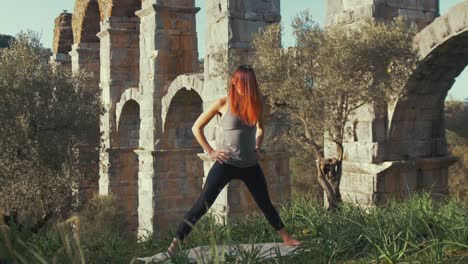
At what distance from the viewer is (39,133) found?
39.0 ft

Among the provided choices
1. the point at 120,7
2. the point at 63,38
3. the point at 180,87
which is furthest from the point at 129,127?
the point at 63,38

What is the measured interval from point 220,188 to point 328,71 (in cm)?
380

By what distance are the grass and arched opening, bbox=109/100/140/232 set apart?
457 inches

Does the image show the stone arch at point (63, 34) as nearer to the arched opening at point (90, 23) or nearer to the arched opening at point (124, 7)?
the arched opening at point (90, 23)

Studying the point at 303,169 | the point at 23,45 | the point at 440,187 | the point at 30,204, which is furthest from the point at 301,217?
the point at 303,169

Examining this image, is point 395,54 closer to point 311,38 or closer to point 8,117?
point 311,38

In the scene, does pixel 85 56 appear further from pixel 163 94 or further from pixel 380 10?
pixel 380 10

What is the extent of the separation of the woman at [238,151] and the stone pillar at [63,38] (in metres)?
20.4

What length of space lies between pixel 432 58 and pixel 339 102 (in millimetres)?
1617

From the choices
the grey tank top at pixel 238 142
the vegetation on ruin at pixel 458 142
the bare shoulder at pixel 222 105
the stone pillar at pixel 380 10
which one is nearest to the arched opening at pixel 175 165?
the stone pillar at pixel 380 10

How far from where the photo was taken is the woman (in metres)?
4.39

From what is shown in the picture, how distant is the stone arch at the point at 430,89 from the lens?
790cm

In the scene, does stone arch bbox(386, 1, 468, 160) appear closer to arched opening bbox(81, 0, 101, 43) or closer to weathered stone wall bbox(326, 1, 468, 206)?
weathered stone wall bbox(326, 1, 468, 206)

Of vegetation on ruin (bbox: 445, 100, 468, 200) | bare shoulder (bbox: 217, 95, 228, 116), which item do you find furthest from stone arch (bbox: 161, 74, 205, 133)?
vegetation on ruin (bbox: 445, 100, 468, 200)
